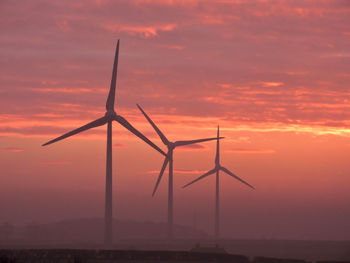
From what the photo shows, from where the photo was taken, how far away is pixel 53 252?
4845 inches

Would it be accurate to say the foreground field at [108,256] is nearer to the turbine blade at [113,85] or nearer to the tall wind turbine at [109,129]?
the tall wind turbine at [109,129]

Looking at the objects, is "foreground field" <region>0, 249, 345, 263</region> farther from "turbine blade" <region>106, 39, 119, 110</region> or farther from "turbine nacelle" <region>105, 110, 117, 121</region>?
"turbine blade" <region>106, 39, 119, 110</region>

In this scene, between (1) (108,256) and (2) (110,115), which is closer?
(1) (108,256)

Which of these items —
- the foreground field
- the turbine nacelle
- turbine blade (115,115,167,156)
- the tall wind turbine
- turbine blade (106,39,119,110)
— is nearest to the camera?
the foreground field

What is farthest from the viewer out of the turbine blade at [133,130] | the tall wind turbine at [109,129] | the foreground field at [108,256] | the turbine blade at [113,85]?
the turbine blade at [113,85]

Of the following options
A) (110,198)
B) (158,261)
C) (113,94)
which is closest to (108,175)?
(110,198)

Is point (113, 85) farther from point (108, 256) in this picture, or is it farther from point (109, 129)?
point (108, 256)

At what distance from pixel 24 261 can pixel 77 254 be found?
8.19m

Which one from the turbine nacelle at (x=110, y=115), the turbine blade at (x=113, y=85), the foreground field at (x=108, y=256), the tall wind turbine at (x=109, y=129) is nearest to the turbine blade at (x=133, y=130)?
the tall wind turbine at (x=109, y=129)

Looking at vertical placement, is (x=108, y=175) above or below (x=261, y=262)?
above

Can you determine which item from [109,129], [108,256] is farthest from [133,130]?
Answer: [108,256]

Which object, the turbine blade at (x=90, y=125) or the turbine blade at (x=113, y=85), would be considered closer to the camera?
the turbine blade at (x=90, y=125)

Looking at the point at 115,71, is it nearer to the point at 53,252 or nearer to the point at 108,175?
the point at 108,175

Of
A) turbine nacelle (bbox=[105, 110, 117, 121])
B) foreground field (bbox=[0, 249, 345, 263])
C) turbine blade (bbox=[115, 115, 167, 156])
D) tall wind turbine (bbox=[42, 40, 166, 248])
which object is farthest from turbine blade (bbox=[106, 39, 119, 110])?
foreground field (bbox=[0, 249, 345, 263])
